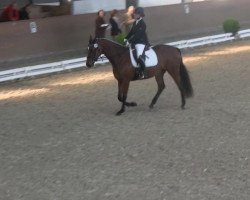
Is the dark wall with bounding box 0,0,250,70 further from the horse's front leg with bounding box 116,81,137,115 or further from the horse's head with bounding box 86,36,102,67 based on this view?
the horse's front leg with bounding box 116,81,137,115

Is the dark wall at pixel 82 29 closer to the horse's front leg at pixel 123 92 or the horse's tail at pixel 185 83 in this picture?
the horse's front leg at pixel 123 92

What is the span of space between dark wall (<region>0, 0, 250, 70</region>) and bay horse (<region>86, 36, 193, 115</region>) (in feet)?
31.7

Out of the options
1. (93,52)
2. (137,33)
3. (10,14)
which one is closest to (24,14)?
(10,14)

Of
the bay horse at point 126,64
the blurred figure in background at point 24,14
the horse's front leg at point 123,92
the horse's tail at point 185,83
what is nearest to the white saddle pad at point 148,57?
the bay horse at point 126,64

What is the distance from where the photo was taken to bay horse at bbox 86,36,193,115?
1120 cm

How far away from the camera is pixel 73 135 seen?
9859 mm

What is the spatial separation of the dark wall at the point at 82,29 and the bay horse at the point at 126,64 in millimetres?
9668

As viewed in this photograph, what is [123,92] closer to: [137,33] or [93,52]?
[93,52]

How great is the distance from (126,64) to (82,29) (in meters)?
12.4

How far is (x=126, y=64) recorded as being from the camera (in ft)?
36.9

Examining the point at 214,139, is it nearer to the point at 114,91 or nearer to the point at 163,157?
the point at 163,157

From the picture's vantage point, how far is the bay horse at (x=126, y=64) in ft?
36.7

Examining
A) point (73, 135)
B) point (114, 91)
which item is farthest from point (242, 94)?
point (73, 135)

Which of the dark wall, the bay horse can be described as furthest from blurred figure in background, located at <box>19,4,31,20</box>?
the bay horse
